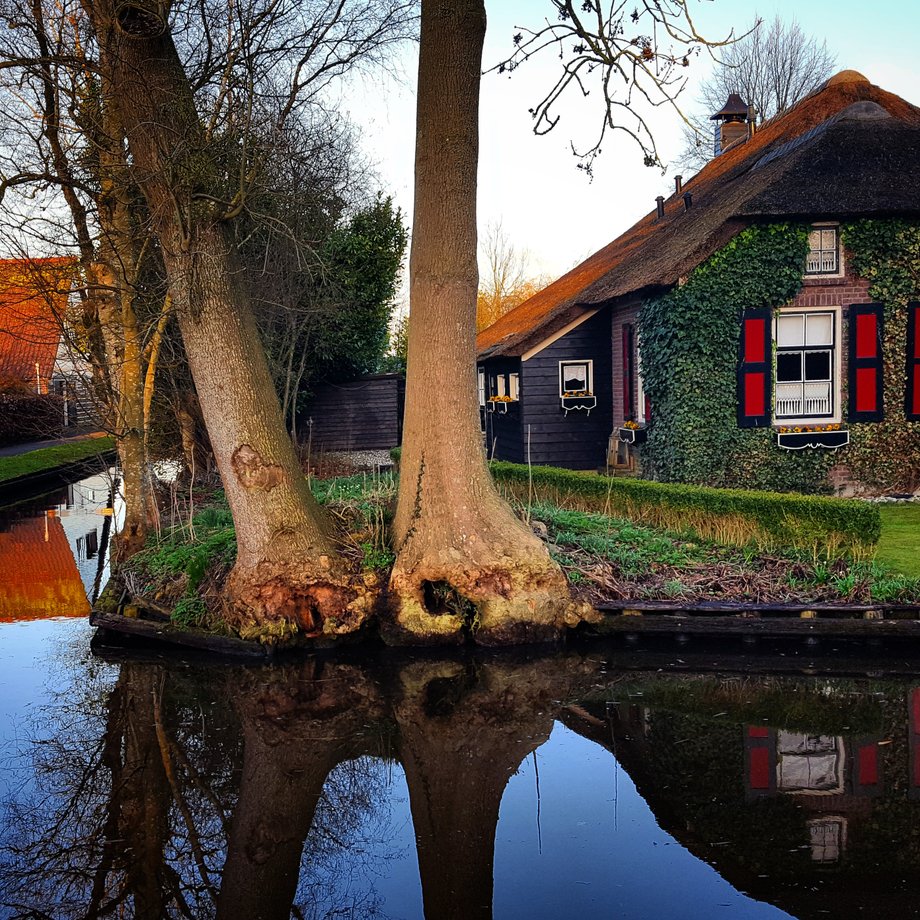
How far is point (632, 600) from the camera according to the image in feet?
29.7

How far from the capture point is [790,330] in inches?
587

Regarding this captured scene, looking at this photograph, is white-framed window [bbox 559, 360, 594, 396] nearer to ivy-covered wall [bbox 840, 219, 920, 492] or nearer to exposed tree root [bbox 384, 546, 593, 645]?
ivy-covered wall [bbox 840, 219, 920, 492]

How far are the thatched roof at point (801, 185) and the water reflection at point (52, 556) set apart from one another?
847 centimetres

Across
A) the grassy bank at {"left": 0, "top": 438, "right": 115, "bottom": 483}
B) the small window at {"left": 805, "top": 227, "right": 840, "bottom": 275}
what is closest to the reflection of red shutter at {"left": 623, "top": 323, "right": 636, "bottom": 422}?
the small window at {"left": 805, "top": 227, "right": 840, "bottom": 275}

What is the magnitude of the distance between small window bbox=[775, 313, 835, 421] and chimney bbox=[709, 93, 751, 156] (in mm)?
11902

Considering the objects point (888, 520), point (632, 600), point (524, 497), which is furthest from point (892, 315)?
point (632, 600)

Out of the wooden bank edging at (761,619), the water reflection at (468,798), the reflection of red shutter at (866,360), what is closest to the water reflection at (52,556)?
the water reflection at (468,798)

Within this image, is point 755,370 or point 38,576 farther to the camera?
point 755,370

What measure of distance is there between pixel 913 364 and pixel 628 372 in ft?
16.0

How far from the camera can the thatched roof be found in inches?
553

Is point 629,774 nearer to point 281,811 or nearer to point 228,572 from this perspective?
point 281,811

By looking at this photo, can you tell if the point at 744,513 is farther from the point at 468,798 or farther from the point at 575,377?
the point at 575,377

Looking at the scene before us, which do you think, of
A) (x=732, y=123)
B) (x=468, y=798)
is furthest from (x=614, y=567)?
(x=732, y=123)

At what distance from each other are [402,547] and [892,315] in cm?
949
